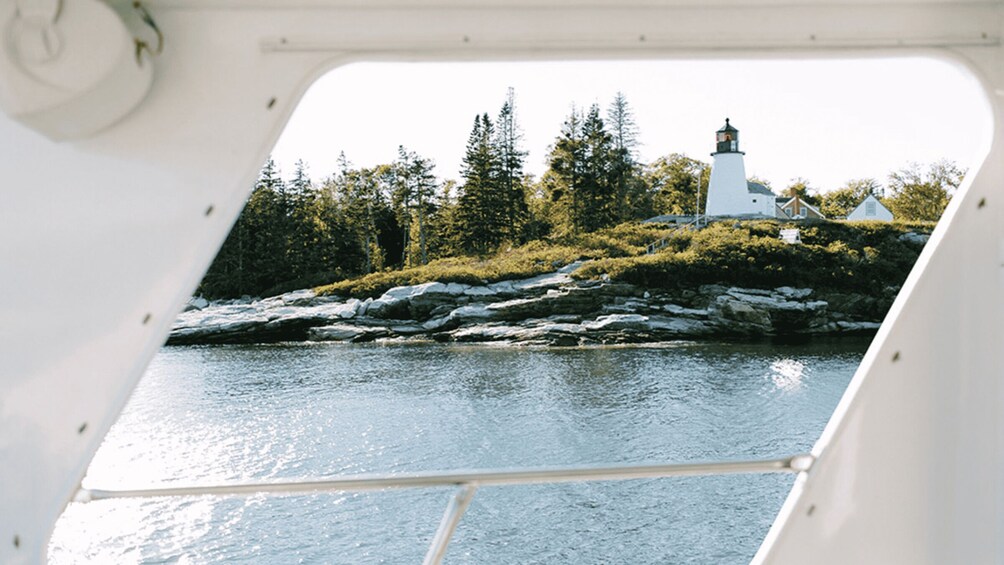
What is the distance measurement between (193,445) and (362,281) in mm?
4582

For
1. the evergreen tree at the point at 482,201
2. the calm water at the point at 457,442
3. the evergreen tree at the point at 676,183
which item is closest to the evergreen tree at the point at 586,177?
the evergreen tree at the point at 676,183

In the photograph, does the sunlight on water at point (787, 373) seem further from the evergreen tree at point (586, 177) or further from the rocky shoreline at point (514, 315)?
the evergreen tree at point (586, 177)

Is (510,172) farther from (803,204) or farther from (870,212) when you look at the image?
(870,212)

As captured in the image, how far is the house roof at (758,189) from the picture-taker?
18.9 meters

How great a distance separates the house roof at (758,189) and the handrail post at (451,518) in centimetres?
1905

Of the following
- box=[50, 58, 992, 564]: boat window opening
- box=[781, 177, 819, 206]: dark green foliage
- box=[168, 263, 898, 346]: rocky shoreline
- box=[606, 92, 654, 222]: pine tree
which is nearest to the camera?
box=[50, 58, 992, 564]: boat window opening

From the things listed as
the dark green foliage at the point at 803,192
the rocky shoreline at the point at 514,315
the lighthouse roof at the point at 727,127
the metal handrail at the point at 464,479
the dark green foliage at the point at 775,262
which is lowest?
the rocky shoreline at the point at 514,315

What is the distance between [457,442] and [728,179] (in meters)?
9.28

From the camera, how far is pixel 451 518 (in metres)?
0.72

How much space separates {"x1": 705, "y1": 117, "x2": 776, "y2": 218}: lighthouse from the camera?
18.1 m

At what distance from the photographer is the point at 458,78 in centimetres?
1820

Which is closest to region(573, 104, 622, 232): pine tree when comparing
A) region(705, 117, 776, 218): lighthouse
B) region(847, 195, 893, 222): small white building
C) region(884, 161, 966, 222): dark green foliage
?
region(705, 117, 776, 218): lighthouse

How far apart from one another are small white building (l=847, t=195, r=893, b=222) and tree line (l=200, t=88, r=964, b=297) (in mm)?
314

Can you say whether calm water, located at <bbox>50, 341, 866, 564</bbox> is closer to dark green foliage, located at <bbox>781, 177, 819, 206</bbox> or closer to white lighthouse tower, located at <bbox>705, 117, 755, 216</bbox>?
white lighthouse tower, located at <bbox>705, 117, 755, 216</bbox>
